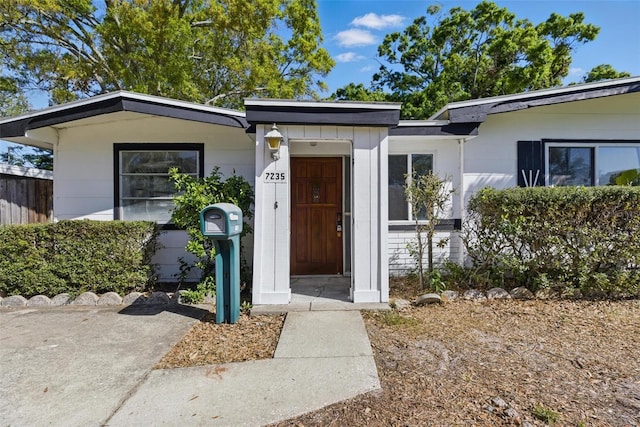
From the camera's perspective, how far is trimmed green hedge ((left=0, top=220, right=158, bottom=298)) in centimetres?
482

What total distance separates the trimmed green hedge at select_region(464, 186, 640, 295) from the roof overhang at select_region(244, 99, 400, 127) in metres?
2.07

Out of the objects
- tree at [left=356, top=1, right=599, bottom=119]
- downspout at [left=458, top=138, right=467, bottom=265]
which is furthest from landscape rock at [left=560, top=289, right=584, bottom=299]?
tree at [left=356, top=1, right=599, bottom=119]

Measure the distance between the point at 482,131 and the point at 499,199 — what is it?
1.66m

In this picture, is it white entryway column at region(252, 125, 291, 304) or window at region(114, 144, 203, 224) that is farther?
window at region(114, 144, 203, 224)

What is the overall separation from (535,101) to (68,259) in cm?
743

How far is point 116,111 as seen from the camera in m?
4.89

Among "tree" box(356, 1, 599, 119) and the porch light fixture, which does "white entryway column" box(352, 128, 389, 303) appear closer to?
the porch light fixture

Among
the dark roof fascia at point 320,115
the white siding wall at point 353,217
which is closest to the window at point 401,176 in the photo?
the white siding wall at point 353,217

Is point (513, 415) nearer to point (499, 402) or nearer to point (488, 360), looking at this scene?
point (499, 402)

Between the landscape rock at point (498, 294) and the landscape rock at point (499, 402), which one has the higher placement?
the landscape rock at point (498, 294)

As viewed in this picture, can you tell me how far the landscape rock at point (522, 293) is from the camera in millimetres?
4629

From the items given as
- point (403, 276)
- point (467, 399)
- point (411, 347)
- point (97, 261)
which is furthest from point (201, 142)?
point (467, 399)

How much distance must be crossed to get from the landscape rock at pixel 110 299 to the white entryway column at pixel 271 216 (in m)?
2.04

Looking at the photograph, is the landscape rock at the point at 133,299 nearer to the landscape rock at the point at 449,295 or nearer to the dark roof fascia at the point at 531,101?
the landscape rock at the point at 449,295
